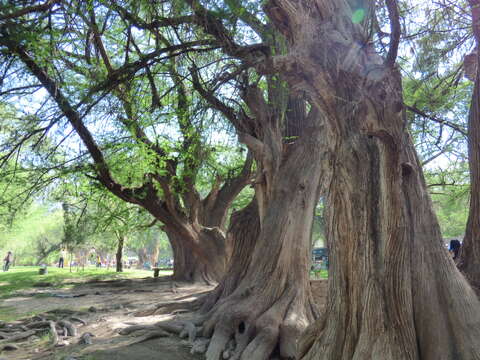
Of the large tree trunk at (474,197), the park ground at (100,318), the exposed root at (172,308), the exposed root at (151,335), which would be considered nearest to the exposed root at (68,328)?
the park ground at (100,318)

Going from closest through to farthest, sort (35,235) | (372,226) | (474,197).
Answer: (372,226), (474,197), (35,235)

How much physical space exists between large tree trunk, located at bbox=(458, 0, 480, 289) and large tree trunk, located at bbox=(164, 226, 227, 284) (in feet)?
27.9

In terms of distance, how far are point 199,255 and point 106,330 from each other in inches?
267

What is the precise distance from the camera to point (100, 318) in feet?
27.1

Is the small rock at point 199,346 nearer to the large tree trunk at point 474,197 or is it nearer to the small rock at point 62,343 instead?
the small rock at point 62,343

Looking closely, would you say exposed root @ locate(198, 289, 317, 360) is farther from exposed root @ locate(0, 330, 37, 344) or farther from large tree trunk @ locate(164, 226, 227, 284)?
large tree trunk @ locate(164, 226, 227, 284)

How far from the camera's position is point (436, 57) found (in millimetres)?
6555

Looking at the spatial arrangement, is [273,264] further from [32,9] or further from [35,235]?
[35,235]

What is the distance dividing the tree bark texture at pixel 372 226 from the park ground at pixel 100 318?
2722 mm

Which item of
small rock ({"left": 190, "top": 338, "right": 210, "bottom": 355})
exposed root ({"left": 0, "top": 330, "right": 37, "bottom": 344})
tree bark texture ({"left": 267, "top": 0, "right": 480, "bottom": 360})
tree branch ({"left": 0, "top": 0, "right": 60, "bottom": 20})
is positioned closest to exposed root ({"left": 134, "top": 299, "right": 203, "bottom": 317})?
exposed root ({"left": 0, "top": 330, "right": 37, "bottom": 344})

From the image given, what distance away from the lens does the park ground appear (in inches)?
218

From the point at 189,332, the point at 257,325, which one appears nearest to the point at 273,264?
the point at 257,325

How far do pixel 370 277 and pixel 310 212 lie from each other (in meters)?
3.82

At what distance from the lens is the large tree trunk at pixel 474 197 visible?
377cm
